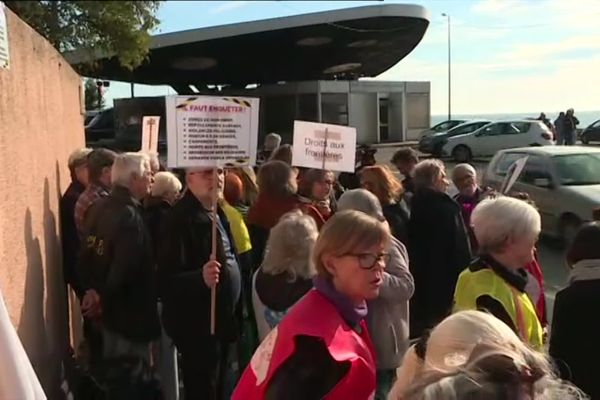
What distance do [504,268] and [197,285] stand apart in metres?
1.96

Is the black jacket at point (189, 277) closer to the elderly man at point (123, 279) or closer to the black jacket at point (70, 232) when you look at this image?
the elderly man at point (123, 279)

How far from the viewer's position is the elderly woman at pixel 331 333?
2.38 metres

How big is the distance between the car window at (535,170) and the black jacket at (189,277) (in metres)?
8.47

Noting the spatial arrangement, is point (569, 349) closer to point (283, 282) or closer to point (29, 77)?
point (283, 282)

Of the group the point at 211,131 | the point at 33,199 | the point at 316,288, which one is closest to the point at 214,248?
the point at 211,131

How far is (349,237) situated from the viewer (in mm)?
2752

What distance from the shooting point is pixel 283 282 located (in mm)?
4117

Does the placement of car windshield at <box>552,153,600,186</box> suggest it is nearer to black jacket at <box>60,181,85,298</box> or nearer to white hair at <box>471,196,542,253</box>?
black jacket at <box>60,181,85,298</box>

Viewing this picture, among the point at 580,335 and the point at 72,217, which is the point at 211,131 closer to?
the point at 72,217

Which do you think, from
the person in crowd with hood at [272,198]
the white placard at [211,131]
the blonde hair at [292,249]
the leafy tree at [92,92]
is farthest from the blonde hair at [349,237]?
the leafy tree at [92,92]

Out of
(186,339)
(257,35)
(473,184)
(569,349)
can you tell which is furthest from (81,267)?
(257,35)

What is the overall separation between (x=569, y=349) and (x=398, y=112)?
1536 inches

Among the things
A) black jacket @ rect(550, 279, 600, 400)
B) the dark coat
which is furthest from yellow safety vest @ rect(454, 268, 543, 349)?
the dark coat

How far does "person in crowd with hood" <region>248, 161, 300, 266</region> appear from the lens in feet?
18.3
